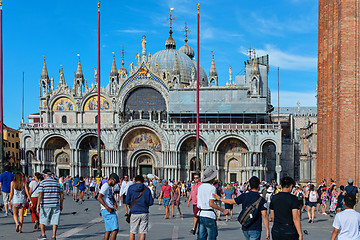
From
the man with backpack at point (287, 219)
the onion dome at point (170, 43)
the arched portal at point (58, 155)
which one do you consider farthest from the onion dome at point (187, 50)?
the man with backpack at point (287, 219)

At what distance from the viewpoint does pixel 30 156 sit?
59.6 meters

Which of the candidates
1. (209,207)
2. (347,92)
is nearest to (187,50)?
(347,92)

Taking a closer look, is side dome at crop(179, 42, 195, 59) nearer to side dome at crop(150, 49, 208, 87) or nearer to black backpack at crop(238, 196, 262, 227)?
side dome at crop(150, 49, 208, 87)

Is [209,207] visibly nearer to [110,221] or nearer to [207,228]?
[207,228]

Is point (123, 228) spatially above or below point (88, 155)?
below

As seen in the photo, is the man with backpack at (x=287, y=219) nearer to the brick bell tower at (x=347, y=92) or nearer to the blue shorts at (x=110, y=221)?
the blue shorts at (x=110, y=221)

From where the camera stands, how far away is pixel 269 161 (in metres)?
59.9

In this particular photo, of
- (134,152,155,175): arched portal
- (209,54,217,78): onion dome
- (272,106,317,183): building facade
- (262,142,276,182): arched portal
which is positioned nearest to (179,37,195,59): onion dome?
(209,54,217,78): onion dome

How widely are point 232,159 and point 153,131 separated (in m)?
9.01

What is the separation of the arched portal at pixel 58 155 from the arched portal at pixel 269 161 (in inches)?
864

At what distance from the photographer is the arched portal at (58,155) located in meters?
58.0

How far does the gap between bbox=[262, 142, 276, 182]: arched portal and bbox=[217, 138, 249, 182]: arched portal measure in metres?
2.47

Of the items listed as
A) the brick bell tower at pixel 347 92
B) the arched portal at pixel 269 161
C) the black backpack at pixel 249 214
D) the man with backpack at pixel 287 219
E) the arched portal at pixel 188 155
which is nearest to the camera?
the man with backpack at pixel 287 219

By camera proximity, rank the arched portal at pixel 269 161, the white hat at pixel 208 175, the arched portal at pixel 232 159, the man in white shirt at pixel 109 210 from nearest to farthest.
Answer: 1. the white hat at pixel 208 175
2. the man in white shirt at pixel 109 210
3. the arched portal at pixel 232 159
4. the arched portal at pixel 269 161
